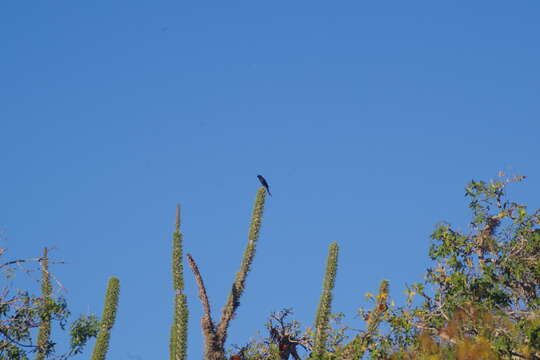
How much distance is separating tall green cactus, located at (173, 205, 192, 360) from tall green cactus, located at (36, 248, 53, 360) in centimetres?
209

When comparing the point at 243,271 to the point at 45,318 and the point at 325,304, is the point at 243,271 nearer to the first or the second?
the point at 325,304

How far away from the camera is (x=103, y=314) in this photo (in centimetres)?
1627

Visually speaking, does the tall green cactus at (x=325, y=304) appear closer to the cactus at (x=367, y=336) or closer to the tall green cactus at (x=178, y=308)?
the cactus at (x=367, y=336)

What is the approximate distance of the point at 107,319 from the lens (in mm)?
16219

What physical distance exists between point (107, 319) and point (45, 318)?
3.80 ft

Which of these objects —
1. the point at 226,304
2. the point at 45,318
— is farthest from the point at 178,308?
the point at 45,318

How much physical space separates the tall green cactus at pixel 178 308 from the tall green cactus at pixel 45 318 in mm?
2093

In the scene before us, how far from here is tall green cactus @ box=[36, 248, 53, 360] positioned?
15327 millimetres

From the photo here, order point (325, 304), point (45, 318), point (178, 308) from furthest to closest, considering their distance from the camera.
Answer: point (178, 308) < point (325, 304) < point (45, 318)

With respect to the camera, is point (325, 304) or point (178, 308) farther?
point (178, 308)

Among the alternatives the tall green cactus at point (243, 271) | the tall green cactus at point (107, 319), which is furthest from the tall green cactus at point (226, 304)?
the tall green cactus at point (107, 319)

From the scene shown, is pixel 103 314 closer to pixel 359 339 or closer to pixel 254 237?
pixel 254 237

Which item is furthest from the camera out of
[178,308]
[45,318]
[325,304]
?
[178,308]

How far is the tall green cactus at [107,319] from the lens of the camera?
16.0 meters
